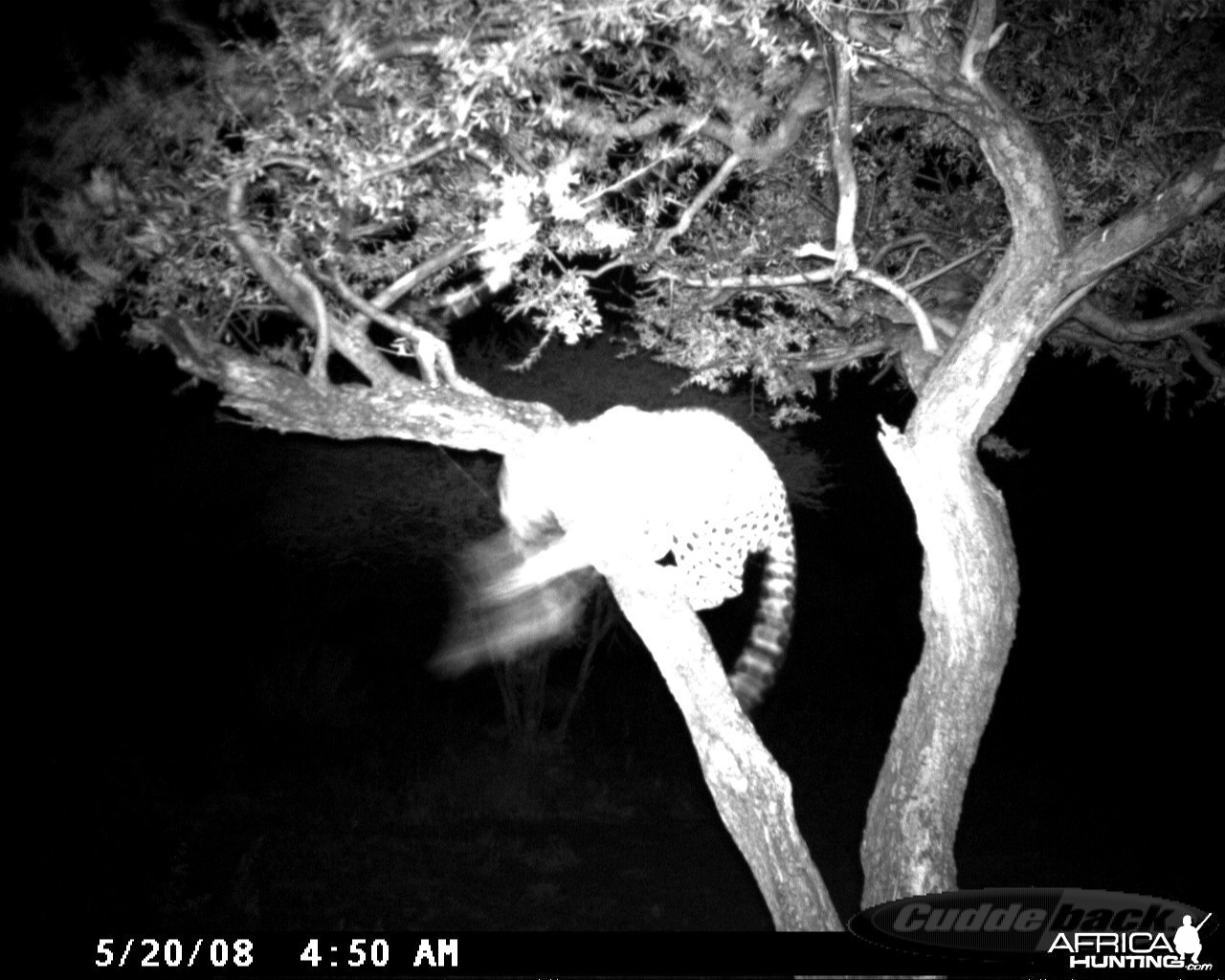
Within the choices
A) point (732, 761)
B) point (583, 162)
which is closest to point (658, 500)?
point (732, 761)

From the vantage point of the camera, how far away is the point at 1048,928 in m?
4.89

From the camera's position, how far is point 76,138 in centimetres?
532

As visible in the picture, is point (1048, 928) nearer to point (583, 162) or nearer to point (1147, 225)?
point (1147, 225)

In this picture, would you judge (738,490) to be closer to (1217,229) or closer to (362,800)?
(1217,229)

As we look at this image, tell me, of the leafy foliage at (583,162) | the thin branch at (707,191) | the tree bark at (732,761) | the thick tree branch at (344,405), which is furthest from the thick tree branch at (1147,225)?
the thick tree branch at (344,405)

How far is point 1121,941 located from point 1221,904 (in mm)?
5418

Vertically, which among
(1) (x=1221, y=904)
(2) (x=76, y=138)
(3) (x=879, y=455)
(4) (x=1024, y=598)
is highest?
(3) (x=879, y=455)

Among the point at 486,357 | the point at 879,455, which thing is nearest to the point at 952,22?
the point at 486,357

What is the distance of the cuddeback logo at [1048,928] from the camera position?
A: 4602 millimetres

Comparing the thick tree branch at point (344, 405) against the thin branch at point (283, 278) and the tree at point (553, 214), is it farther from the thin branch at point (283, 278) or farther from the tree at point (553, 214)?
the thin branch at point (283, 278)

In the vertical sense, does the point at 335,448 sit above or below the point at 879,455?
below

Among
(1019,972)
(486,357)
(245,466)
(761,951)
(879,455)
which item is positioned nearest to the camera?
(1019,972)

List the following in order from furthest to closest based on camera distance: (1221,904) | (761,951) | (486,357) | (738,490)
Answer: (486,357) → (1221,904) → (738,490) → (761,951)

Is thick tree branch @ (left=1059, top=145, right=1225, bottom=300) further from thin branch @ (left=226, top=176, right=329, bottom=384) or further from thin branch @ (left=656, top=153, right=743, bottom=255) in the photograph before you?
thin branch @ (left=226, top=176, right=329, bottom=384)
